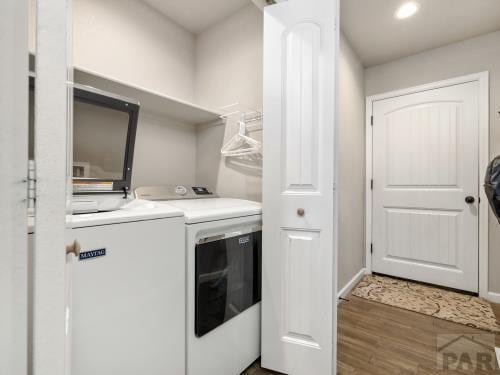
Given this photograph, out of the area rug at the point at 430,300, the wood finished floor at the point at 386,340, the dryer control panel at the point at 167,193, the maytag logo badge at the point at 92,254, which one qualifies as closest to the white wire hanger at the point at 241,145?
the dryer control panel at the point at 167,193

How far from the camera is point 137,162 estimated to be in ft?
6.35

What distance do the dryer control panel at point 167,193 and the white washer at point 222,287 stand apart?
1cm

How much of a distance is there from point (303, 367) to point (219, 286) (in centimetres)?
69

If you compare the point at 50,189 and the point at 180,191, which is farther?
the point at 180,191

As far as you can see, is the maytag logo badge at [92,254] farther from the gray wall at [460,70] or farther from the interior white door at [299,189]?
the gray wall at [460,70]

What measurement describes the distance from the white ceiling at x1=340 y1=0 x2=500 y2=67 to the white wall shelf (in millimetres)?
1488

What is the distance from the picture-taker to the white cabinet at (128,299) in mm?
806

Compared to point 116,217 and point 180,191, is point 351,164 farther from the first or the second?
point 116,217

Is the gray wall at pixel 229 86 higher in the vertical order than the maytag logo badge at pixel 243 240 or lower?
higher

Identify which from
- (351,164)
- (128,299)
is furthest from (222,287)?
(351,164)

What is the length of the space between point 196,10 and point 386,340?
3045 millimetres

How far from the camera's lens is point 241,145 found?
80.2 inches

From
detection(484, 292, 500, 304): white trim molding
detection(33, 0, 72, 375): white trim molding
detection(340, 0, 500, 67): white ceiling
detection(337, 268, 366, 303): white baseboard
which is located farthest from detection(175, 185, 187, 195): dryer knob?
detection(484, 292, 500, 304): white trim molding

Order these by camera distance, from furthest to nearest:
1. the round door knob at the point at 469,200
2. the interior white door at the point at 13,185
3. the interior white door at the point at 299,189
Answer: the round door knob at the point at 469,200 → the interior white door at the point at 299,189 → the interior white door at the point at 13,185
